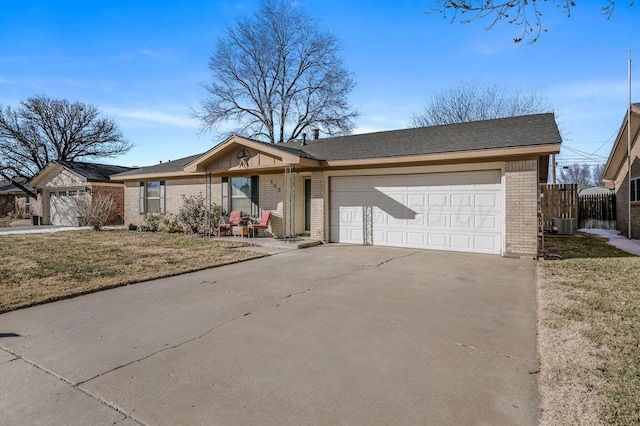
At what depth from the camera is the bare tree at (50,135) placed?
31375 millimetres

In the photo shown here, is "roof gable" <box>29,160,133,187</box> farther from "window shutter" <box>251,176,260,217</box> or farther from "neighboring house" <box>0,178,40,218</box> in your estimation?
"window shutter" <box>251,176,260,217</box>

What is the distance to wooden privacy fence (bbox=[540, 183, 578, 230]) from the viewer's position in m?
16.3

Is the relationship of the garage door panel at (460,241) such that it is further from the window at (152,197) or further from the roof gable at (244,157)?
the window at (152,197)

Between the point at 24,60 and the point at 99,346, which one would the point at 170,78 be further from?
the point at 99,346

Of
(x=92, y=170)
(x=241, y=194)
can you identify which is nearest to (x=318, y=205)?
(x=241, y=194)

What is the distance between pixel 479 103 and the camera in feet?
90.0

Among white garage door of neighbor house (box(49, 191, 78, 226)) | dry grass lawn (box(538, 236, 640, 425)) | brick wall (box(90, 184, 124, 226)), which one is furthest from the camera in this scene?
white garage door of neighbor house (box(49, 191, 78, 226))

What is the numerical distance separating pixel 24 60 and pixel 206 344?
17.9m

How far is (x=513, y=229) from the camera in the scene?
8930 millimetres

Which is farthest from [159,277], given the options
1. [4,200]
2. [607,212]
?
[4,200]

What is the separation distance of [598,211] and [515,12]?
1844cm

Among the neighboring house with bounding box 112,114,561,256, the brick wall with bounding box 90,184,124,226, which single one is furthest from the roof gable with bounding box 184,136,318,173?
the brick wall with bounding box 90,184,124,226

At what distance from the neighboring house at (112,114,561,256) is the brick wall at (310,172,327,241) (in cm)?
Result: 3

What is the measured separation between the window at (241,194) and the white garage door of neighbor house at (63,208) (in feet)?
38.2
